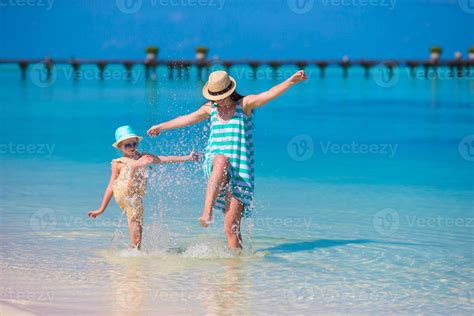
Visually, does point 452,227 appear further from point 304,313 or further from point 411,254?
point 304,313

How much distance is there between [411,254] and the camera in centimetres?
781

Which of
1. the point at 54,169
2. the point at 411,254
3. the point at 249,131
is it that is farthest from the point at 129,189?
the point at 54,169

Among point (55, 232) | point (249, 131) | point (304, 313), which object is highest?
point (249, 131)

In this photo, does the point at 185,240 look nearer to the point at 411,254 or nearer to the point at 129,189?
the point at 129,189

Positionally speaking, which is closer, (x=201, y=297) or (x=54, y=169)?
(x=201, y=297)

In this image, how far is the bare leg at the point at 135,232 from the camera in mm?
7207

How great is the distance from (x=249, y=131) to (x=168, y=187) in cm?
453

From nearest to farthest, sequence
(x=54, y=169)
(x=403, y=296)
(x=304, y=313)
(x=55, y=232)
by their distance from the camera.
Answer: (x=304, y=313) < (x=403, y=296) < (x=55, y=232) < (x=54, y=169)

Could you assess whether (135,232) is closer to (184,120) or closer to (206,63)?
(184,120)

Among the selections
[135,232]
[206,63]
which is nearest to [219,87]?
[135,232]

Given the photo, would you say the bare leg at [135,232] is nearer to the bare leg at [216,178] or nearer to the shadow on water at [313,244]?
the bare leg at [216,178]

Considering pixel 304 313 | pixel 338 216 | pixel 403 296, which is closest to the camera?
pixel 304 313

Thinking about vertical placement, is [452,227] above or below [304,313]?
above

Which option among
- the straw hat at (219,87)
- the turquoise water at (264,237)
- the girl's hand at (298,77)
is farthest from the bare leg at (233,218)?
the girl's hand at (298,77)
